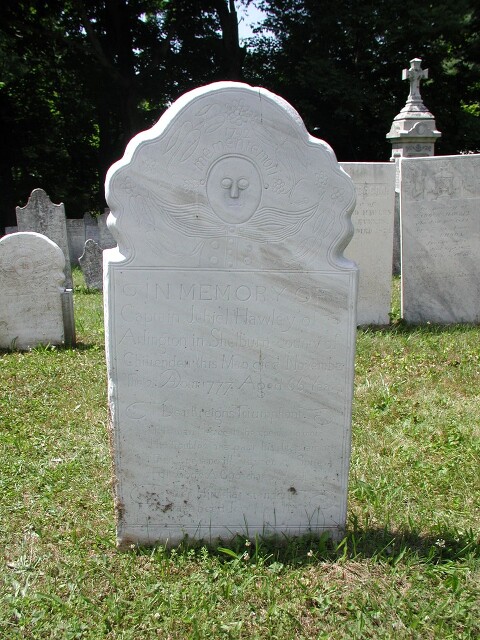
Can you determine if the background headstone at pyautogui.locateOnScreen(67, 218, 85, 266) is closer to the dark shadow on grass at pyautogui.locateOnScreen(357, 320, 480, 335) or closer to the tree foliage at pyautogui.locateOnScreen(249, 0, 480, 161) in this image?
the tree foliage at pyautogui.locateOnScreen(249, 0, 480, 161)

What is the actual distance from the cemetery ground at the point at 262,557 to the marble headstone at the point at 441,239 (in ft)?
9.49

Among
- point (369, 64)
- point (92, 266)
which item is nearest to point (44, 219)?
point (92, 266)

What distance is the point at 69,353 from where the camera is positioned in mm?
6824

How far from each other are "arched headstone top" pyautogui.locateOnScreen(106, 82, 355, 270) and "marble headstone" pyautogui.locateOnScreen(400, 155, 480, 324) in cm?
471

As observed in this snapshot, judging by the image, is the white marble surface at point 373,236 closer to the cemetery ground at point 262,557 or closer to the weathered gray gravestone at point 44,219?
the cemetery ground at point 262,557

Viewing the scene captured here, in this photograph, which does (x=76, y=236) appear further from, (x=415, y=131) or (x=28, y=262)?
Answer: (x=28, y=262)

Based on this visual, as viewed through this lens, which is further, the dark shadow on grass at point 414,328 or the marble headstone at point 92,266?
the marble headstone at point 92,266

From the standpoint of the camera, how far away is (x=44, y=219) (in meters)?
11.2

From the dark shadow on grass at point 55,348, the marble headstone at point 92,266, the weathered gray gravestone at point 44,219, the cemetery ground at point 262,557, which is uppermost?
the weathered gray gravestone at point 44,219

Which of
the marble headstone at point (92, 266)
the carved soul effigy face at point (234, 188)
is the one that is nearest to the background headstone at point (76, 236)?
the marble headstone at point (92, 266)

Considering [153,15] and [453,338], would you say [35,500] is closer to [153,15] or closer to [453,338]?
[453,338]

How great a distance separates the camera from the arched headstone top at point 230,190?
2.90 meters

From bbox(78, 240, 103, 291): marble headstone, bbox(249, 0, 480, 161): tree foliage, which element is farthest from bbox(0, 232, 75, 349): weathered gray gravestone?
bbox(249, 0, 480, 161): tree foliage

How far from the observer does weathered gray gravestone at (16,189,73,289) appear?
11.1 m
